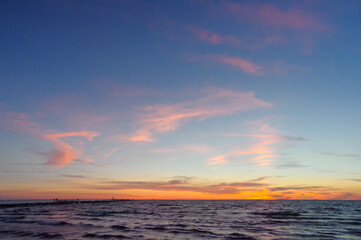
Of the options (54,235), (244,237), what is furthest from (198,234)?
(54,235)

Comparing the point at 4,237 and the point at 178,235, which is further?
the point at 178,235

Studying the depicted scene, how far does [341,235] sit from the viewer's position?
32656 mm

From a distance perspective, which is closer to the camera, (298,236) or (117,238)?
(117,238)

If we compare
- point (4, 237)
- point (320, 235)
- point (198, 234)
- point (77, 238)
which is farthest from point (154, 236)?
point (320, 235)

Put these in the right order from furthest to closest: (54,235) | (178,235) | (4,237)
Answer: (178,235), (54,235), (4,237)

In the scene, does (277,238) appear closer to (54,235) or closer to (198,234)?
(198,234)

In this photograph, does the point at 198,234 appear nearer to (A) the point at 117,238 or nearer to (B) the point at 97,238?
(A) the point at 117,238

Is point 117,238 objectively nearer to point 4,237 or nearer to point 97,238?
point 97,238

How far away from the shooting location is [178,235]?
30906 mm

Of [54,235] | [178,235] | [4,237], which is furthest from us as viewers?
[178,235]

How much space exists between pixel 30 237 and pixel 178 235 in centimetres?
1594

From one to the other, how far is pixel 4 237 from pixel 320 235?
118ft

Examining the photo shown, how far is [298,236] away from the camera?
3167 centimetres

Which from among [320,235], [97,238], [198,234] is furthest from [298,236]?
[97,238]
